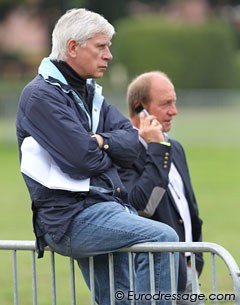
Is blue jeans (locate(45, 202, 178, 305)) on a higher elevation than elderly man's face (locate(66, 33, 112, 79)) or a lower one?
lower

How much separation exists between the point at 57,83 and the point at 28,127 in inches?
10.7

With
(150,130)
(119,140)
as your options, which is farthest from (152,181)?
(119,140)

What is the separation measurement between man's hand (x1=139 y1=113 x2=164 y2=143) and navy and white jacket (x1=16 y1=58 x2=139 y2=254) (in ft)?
1.94

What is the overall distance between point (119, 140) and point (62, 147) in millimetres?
397

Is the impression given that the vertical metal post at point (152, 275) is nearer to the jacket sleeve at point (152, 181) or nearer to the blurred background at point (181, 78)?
the jacket sleeve at point (152, 181)

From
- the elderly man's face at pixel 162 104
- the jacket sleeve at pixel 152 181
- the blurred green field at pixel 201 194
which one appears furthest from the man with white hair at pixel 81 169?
the blurred green field at pixel 201 194

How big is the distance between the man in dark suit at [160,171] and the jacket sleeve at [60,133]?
76 cm

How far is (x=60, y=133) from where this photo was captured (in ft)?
16.3

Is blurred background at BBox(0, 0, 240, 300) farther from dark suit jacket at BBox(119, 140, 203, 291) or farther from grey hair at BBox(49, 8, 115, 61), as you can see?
grey hair at BBox(49, 8, 115, 61)

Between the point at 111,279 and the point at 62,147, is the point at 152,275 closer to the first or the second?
the point at 111,279

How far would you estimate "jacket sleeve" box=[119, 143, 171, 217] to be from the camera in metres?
5.73

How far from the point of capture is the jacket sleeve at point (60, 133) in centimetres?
498

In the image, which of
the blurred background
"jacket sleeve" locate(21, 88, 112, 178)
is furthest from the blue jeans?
the blurred background

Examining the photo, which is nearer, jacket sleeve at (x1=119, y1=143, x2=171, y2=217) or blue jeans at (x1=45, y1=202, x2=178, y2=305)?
blue jeans at (x1=45, y1=202, x2=178, y2=305)
